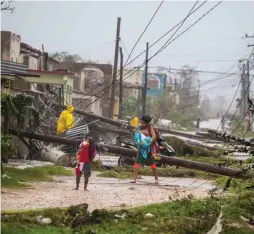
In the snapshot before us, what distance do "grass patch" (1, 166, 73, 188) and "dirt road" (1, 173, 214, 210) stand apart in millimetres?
366

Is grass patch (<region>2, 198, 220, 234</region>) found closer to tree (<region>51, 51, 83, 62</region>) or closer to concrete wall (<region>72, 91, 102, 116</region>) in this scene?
concrete wall (<region>72, 91, 102, 116</region>)

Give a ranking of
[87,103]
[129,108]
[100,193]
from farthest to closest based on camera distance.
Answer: [129,108], [87,103], [100,193]

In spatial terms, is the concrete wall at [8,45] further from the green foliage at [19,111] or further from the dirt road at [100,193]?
the dirt road at [100,193]

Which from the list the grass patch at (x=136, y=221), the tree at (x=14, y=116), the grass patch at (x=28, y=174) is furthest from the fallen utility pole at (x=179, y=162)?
the grass patch at (x=136, y=221)

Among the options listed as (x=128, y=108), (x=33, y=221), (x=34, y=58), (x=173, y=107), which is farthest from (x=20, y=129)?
(x=173, y=107)

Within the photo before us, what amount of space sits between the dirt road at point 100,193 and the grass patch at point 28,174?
366mm

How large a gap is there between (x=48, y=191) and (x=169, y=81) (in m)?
92.2

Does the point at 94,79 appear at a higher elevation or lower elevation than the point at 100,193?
Answer: higher

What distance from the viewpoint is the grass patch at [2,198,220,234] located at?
7652 mm

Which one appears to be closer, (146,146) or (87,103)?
(146,146)

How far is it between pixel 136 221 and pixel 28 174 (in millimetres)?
5577

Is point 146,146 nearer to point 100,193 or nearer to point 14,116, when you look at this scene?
point 100,193

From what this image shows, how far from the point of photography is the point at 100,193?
1155 cm

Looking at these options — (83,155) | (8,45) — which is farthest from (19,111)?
(8,45)
